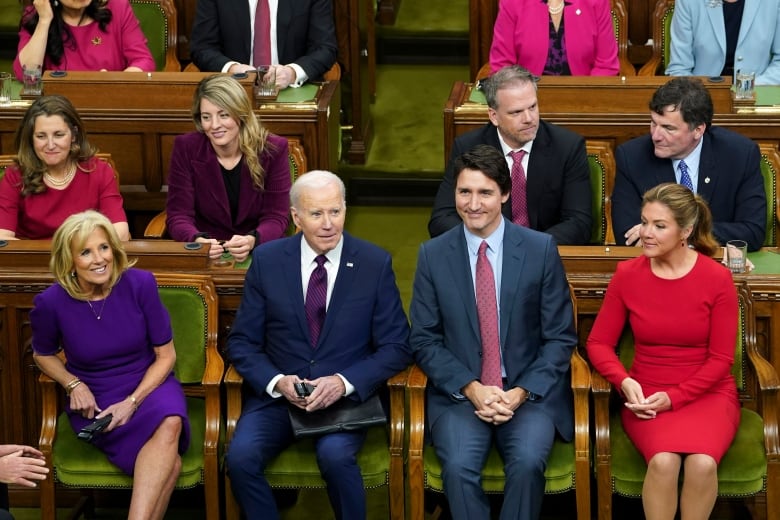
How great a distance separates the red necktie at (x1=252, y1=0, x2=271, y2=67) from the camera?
5.58 m

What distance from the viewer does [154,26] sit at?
5.92 meters

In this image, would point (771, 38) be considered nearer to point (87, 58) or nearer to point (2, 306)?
point (87, 58)

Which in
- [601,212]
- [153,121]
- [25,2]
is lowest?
[601,212]

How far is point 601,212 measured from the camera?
4660 mm

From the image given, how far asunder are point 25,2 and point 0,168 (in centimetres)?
186

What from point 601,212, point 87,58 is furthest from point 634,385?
point 87,58

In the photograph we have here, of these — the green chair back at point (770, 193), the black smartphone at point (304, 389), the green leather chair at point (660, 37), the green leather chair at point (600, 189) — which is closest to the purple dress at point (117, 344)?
the black smartphone at point (304, 389)

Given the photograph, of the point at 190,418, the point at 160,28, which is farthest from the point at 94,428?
the point at 160,28

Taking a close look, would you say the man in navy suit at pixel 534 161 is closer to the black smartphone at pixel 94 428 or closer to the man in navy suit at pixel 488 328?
the man in navy suit at pixel 488 328

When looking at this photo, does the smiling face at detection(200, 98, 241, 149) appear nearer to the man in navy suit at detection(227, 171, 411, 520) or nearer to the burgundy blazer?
the burgundy blazer

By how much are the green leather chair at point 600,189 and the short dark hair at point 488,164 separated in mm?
765

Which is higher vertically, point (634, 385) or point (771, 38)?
point (771, 38)

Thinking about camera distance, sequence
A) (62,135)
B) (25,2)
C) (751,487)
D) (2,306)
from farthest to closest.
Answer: (25,2) < (62,135) < (2,306) < (751,487)

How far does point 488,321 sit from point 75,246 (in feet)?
3.70
